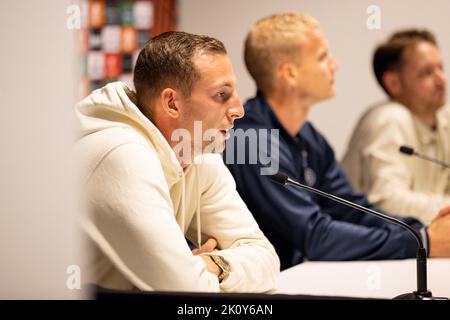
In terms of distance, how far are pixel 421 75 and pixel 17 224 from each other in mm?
1595

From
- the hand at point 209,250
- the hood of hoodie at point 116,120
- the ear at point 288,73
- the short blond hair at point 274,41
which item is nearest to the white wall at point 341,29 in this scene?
the short blond hair at point 274,41

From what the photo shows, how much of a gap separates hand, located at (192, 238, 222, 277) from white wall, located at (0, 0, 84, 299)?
0.74 ft

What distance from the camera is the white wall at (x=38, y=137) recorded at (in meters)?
1.52

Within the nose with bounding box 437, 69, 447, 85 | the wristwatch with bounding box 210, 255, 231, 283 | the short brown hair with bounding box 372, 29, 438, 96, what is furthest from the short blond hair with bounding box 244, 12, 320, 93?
the nose with bounding box 437, 69, 447, 85

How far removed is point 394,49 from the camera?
2.76 metres

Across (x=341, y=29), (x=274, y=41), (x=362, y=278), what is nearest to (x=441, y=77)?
(x=341, y=29)

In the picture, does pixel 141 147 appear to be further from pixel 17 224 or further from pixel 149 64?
pixel 17 224

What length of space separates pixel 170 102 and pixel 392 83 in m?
1.37

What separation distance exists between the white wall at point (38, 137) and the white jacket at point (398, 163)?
1.20 metres

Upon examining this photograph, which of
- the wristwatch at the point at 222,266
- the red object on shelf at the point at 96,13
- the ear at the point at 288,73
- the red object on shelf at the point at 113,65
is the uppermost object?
the red object on shelf at the point at 96,13

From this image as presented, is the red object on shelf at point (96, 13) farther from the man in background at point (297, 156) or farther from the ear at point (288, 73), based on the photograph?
the ear at point (288, 73)

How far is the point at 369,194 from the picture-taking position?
8.21ft

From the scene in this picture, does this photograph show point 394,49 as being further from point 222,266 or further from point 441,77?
point 222,266

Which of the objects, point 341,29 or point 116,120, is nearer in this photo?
point 116,120
